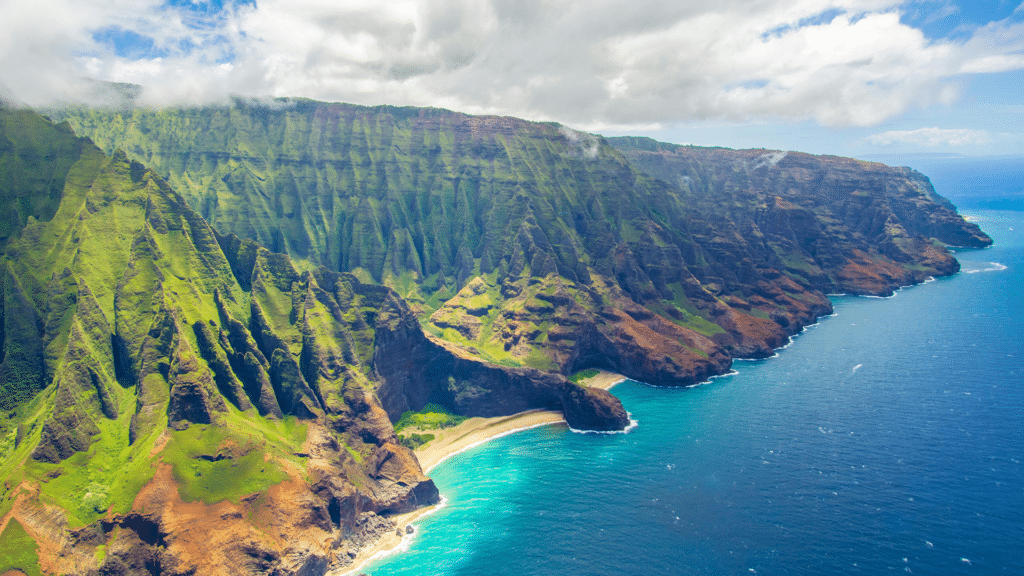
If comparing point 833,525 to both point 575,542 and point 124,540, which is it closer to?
point 575,542

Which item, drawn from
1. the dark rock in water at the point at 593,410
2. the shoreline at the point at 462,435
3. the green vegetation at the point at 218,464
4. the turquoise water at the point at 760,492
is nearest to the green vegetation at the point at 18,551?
the green vegetation at the point at 218,464

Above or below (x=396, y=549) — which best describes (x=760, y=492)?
above

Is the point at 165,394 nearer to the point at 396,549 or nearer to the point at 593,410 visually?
the point at 396,549

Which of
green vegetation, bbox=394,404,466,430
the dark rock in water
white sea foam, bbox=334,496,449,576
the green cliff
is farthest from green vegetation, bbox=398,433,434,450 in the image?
the dark rock in water

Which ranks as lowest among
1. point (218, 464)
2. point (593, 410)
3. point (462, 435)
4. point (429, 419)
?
point (462, 435)

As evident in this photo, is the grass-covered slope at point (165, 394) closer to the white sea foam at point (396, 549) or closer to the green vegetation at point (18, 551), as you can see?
the green vegetation at point (18, 551)

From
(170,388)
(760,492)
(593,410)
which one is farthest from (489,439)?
(170,388)
